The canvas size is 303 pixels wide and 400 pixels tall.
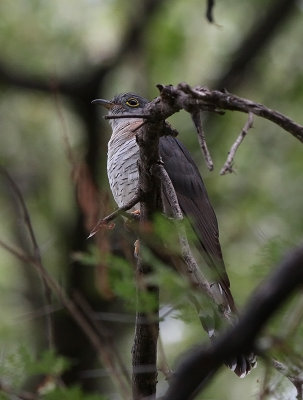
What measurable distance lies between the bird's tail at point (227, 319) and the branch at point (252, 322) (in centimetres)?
61

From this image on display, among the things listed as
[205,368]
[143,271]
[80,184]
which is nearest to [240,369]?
[143,271]

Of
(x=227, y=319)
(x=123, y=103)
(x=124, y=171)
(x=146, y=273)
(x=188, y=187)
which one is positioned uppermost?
(x=123, y=103)

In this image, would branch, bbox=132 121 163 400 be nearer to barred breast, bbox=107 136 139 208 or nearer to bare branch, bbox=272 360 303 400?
bare branch, bbox=272 360 303 400

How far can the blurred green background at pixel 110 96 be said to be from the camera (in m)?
8.32

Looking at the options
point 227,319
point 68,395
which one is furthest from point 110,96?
point 227,319

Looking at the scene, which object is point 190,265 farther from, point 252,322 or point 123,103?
point 123,103

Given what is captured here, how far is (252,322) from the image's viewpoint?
4.80 ft

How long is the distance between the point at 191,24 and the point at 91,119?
2.14m

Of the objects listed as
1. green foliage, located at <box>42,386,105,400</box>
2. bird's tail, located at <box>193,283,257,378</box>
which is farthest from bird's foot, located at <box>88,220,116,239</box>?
green foliage, located at <box>42,386,105,400</box>

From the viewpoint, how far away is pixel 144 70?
9.02 m

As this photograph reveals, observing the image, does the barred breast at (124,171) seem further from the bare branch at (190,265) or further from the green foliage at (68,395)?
the green foliage at (68,395)

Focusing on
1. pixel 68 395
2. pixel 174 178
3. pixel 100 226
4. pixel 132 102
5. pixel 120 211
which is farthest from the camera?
pixel 132 102

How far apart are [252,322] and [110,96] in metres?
7.43

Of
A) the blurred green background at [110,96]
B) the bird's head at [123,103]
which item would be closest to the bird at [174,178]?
the bird's head at [123,103]
